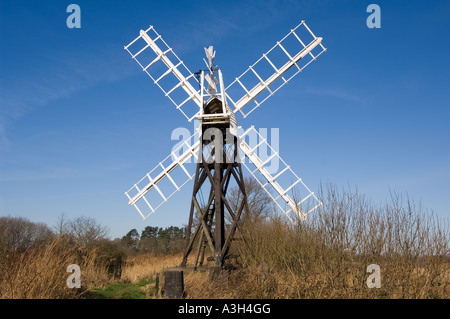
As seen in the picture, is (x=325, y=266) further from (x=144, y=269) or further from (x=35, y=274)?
(x=144, y=269)

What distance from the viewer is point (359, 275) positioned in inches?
275

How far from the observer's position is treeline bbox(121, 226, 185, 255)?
33531 mm

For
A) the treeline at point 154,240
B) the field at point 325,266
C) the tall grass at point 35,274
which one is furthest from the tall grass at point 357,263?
the treeline at point 154,240

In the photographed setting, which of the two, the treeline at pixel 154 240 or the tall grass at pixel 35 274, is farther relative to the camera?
the treeline at pixel 154 240

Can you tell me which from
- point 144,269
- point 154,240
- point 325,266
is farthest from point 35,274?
point 154,240

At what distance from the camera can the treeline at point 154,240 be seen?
33531 mm

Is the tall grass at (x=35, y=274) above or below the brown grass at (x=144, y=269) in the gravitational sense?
above

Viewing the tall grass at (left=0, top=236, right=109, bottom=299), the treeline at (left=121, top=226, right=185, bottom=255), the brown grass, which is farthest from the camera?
the treeline at (left=121, top=226, right=185, bottom=255)

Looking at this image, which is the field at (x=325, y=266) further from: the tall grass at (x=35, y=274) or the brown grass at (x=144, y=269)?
the brown grass at (x=144, y=269)

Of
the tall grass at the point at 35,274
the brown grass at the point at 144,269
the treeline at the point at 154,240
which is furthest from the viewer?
the treeline at the point at 154,240

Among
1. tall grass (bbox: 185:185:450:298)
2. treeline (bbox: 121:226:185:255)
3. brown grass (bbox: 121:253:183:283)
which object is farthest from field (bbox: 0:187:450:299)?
treeline (bbox: 121:226:185:255)

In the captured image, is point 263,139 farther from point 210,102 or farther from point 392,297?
point 392,297

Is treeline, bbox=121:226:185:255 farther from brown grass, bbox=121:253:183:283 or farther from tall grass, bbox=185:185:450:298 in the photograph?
tall grass, bbox=185:185:450:298

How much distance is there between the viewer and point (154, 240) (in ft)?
135
